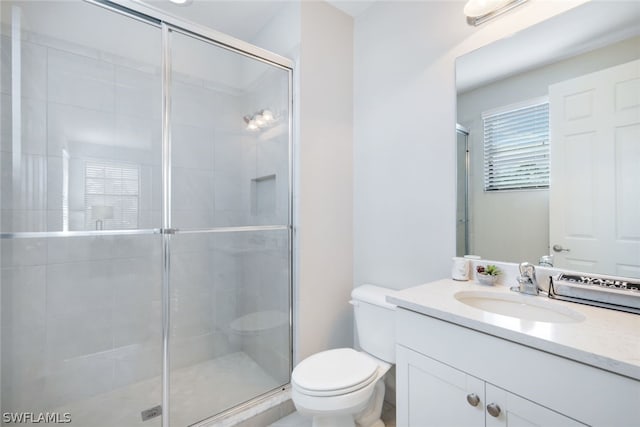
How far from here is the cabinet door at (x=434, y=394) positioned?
0.93 m

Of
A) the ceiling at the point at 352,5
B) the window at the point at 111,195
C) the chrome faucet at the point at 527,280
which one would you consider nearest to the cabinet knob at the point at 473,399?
the chrome faucet at the point at 527,280

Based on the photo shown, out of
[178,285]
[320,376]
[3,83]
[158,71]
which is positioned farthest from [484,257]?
[3,83]

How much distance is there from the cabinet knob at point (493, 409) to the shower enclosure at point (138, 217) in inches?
48.9

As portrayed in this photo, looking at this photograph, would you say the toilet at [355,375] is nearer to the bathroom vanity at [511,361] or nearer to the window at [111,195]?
the bathroom vanity at [511,361]

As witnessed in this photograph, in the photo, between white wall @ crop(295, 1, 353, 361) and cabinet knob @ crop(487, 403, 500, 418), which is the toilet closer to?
white wall @ crop(295, 1, 353, 361)

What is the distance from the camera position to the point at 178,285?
1750 mm

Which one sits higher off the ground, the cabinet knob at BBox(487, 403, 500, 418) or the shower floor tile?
the cabinet knob at BBox(487, 403, 500, 418)

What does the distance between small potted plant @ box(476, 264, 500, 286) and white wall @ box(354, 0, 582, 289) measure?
0.19 m

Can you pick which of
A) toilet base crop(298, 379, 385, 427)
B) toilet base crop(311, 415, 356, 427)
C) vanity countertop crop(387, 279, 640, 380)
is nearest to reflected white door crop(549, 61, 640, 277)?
vanity countertop crop(387, 279, 640, 380)

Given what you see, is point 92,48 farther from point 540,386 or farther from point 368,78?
point 540,386

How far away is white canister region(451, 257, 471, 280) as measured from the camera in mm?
1413

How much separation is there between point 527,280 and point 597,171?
49 centimetres

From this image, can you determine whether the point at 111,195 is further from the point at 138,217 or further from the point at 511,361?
the point at 511,361

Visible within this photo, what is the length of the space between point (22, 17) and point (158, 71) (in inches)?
21.7
